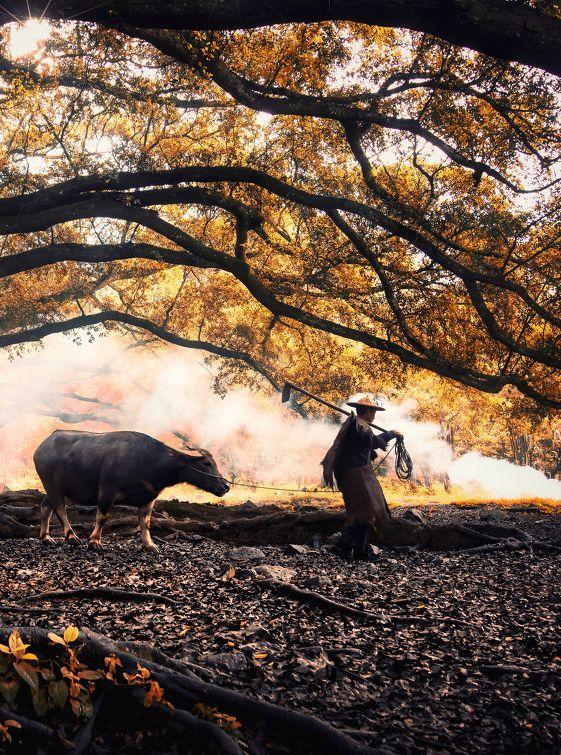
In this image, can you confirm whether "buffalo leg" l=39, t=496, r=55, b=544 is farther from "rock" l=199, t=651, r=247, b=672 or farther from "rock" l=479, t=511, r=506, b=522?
"rock" l=479, t=511, r=506, b=522

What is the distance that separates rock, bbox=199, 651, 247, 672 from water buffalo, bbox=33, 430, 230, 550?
7.05 metres

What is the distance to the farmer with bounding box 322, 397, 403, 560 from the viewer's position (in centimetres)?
1188

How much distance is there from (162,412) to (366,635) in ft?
137

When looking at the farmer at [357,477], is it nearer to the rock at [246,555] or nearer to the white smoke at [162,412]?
the rock at [246,555]

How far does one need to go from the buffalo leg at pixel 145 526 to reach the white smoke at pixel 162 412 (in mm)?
28323

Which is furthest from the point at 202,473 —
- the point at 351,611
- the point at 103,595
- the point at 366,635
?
the point at 366,635

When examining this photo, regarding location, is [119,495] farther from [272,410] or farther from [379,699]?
[272,410]

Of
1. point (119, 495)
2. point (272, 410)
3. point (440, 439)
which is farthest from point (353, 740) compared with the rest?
point (440, 439)

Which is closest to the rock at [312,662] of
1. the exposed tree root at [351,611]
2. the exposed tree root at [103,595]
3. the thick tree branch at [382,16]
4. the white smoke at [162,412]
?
the exposed tree root at [351,611]

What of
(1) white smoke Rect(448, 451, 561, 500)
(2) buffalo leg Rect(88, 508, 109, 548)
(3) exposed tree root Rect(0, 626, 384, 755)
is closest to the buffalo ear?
(2) buffalo leg Rect(88, 508, 109, 548)

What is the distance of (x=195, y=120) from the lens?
2197cm

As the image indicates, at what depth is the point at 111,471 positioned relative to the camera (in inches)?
484

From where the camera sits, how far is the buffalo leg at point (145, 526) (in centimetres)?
1165

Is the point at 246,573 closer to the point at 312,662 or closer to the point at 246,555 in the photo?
the point at 246,555
